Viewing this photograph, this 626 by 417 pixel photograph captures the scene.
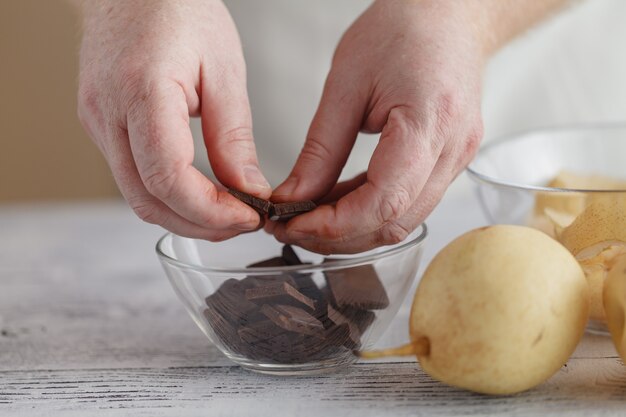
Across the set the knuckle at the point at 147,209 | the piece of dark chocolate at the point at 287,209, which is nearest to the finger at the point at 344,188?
the piece of dark chocolate at the point at 287,209

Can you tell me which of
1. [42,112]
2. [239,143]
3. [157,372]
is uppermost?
[42,112]

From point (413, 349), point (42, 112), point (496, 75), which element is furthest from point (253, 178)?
point (42, 112)

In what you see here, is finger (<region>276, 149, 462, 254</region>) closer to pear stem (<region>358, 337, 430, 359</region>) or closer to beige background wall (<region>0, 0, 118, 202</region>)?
pear stem (<region>358, 337, 430, 359</region>)

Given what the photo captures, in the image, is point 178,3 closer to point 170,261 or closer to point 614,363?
point 170,261

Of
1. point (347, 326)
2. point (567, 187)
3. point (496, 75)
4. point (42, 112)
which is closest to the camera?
point (347, 326)

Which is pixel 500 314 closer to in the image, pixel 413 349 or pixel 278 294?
pixel 413 349

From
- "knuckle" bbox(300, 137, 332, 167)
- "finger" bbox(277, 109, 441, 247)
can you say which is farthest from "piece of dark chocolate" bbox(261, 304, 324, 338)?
"knuckle" bbox(300, 137, 332, 167)

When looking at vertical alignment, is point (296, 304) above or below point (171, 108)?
below
